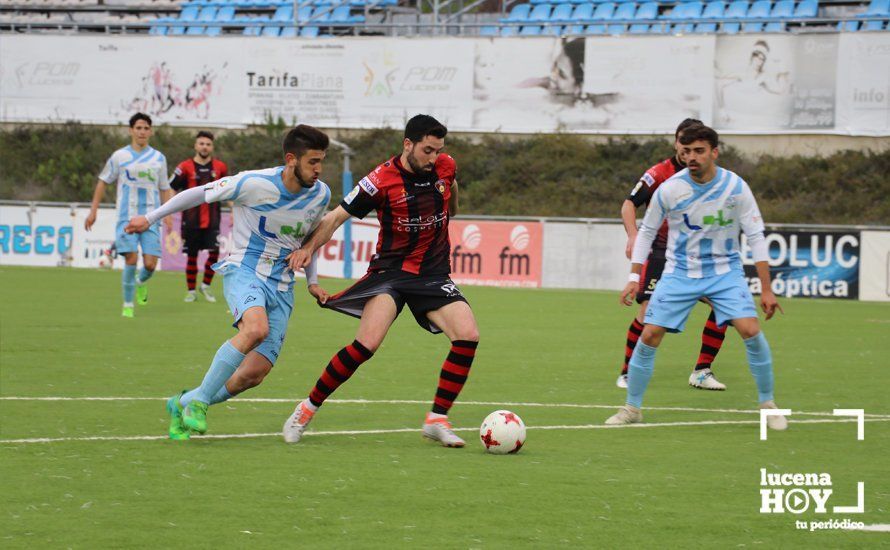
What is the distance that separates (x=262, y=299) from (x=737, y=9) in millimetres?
32452

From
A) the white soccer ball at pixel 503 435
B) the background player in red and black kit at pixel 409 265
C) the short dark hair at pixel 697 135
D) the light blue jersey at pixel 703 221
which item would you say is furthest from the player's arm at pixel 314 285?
the short dark hair at pixel 697 135

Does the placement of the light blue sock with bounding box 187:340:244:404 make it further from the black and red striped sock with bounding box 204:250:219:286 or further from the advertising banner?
the advertising banner

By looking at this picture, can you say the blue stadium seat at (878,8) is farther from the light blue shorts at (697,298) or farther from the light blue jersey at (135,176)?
the light blue shorts at (697,298)

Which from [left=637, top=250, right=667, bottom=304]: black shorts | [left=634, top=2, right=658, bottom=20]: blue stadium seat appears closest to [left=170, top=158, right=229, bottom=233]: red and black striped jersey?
[left=637, top=250, right=667, bottom=304]: black shorts

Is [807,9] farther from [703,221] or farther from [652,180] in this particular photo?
[703,221]

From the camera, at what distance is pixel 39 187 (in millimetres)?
43969

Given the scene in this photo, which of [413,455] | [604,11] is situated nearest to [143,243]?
[413,455]

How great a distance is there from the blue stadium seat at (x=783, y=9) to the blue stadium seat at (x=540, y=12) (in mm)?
6973

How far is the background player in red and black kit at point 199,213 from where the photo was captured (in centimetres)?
1939

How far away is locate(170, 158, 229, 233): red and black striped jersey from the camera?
19391 millimetres

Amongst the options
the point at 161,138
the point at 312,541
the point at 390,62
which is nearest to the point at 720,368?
the point at 312,541

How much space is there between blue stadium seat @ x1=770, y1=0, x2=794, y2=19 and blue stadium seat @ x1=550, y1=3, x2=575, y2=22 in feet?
20.3

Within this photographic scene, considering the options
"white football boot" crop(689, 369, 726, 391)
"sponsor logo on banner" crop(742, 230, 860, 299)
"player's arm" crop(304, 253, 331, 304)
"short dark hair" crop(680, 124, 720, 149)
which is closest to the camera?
"player's arm" crop(304, 253, 331, 304)

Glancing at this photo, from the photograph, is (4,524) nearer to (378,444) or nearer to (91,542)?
(91,542)
